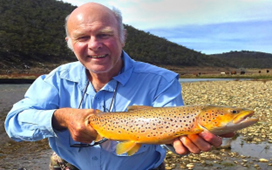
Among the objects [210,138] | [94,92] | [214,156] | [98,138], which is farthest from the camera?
[214,156]

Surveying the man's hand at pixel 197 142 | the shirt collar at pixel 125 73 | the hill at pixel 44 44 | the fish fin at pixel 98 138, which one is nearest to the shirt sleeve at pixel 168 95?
the shirt collar at pixel 125 73

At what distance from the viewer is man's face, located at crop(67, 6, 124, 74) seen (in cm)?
267

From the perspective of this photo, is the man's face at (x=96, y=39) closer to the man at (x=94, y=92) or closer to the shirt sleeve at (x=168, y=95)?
the man at (x=94, y=92)

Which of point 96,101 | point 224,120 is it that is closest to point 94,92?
point 96,101

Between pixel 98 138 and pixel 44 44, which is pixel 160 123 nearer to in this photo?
pixel 98 138

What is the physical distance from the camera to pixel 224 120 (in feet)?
7.60

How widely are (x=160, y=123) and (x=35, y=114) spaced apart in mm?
1205

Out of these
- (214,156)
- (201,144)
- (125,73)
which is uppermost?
(125,73)

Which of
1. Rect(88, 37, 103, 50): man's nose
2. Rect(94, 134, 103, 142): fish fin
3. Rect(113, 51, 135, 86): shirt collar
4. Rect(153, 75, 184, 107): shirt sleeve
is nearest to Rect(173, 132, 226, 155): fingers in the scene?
Rect(153, 75, 184, 107): shirt sleeve

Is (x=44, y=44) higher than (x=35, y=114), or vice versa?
(x=44, y=44)

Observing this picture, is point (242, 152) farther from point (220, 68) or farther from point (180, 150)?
point (220, 68)

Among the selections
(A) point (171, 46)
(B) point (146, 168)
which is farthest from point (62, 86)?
(A) point (171, 46)

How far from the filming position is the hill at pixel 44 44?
136 feet

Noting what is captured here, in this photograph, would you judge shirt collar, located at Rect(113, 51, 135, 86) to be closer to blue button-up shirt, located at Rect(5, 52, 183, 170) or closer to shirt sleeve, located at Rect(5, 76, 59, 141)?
blue button-up shirt, located at Rect(5, 52, 183, 170)
